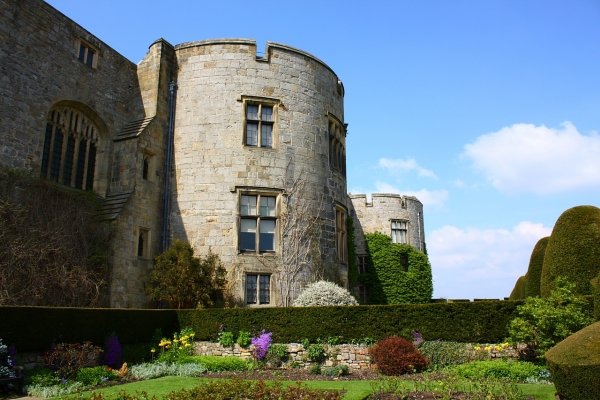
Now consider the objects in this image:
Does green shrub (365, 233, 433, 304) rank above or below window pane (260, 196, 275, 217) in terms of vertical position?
below

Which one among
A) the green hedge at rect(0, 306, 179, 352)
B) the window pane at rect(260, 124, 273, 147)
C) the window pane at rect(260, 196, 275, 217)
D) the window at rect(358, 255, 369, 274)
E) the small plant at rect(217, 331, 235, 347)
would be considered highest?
the window pane at rect(260, 124, 273, 147)

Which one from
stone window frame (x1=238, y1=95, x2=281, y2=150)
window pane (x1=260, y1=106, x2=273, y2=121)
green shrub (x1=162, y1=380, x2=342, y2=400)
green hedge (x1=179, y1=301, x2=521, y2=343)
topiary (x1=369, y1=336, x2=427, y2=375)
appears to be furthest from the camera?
window pane (x1=260, y1=106, x2=273, y2=121)

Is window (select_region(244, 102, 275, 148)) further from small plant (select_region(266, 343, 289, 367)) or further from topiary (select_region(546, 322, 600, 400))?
topiary (select_region(546, 322, 600, 400))

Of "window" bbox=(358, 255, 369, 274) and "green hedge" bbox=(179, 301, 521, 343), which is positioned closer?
"green hedge" bbox=(179, 301, 521, 343)

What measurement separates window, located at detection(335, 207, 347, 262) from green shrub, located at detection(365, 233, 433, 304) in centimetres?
1016

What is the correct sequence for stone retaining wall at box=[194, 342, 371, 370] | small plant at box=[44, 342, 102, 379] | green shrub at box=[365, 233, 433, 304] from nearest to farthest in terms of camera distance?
small plant at box=[44, 342, 102, 379]
stone retaining wall at box=[194, 342, 371, 370]
green shrub at box=[365, 233, 433, 304]

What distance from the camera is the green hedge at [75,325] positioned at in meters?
9.86

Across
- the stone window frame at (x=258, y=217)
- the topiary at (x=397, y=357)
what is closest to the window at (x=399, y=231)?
the stone window frame at (x=258, y=217)

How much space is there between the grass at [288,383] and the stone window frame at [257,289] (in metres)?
5.24

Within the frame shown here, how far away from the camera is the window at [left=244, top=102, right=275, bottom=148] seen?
17.2 m

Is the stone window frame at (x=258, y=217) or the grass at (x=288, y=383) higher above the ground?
the stone window frame at (x=258, y=217)

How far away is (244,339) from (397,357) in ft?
14.1

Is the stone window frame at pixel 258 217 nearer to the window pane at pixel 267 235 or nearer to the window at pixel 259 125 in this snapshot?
the window pane at pixel 267 235

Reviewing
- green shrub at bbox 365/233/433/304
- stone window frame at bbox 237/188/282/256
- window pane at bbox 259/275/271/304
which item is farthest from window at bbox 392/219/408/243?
window pane at bbox 259/275/271/304
